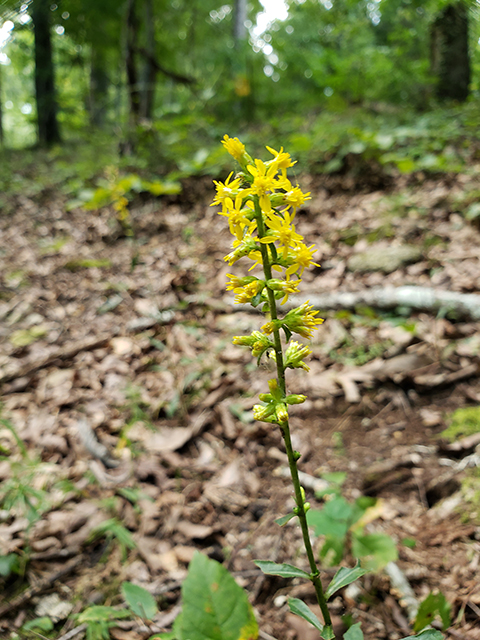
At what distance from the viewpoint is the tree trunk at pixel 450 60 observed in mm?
6498

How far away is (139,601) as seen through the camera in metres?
1.25

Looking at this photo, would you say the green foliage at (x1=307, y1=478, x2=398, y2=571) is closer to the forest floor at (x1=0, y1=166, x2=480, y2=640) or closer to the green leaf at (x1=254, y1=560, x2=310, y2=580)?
the forest floor at (x1=0, y1=166, x2=480, y2=640)

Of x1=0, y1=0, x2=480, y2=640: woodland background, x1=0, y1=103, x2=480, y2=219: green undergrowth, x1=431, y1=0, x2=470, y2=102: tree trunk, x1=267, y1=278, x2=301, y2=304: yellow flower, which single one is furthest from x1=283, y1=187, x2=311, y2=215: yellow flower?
x1=431, y1=0, x2=470, y2=102: tree trunk

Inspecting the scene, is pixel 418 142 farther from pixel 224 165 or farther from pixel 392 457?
pixel 392 457

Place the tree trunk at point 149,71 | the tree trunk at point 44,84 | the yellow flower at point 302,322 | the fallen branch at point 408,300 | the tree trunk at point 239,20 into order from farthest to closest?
the tree trunk at point 239,20, the tree trunk at point 44,84, the tree trunk at point 149,71, the fallen branch at point 408,300, the yellow flower at point 302,322

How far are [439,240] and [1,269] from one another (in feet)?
16.5

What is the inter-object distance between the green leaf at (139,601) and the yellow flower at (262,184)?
51.4 inches

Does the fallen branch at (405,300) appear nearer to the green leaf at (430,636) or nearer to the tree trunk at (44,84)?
the green leaf at (430,636)

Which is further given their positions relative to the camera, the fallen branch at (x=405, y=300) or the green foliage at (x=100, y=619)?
the fallen branch at (x=405, y=300)

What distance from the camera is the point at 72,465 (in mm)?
2225

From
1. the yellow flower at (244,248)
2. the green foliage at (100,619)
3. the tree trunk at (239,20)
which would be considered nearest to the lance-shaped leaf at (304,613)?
the green foliage at (100,619)

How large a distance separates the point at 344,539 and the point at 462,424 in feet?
3.38

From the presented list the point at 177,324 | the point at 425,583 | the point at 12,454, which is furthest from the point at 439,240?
the point at 12,454

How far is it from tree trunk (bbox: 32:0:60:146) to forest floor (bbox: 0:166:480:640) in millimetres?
7203
